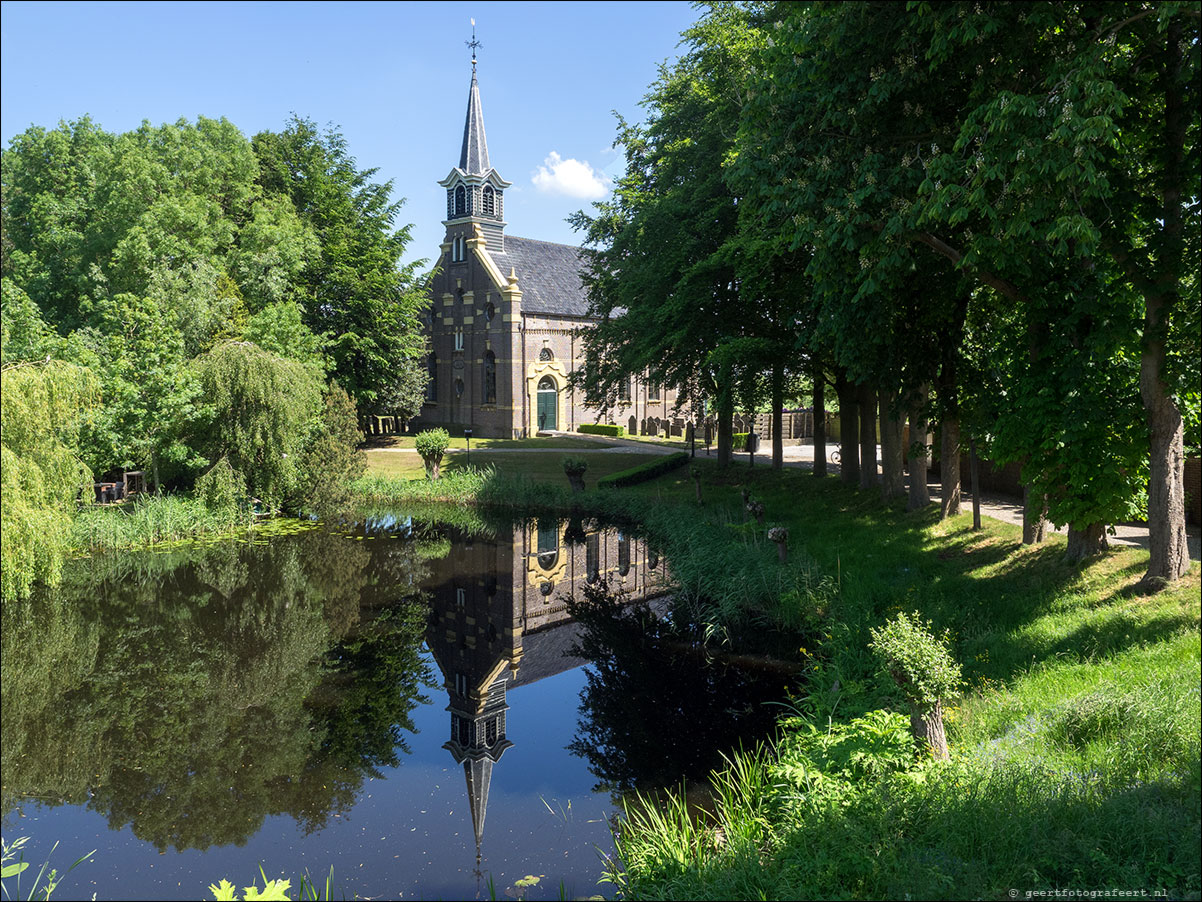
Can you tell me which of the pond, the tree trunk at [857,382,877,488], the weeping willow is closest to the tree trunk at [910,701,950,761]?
the pond

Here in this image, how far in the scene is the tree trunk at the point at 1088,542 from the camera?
36.5ft

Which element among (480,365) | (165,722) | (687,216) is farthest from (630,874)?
(480,365)

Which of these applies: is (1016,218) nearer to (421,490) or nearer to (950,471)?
(950,471)

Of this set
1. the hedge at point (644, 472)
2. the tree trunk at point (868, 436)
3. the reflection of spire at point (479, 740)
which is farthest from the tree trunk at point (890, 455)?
the hedge at point (644, 472)

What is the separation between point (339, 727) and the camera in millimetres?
10602

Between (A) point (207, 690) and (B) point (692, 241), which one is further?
(B) point (692, 241)

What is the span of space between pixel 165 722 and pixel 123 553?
1020 cm

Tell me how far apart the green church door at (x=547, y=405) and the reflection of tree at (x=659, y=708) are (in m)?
31.0

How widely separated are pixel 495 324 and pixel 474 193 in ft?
23.1

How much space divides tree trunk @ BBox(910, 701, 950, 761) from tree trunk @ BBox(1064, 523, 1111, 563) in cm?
453

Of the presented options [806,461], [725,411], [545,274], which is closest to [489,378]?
[545,274]

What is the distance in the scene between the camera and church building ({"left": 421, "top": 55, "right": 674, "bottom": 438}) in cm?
4403

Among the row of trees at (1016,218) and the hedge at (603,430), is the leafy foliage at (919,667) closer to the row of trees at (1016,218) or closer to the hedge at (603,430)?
the row of trees at (1016,218)

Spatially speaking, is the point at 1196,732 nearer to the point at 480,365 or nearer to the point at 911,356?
the point at 911,356
